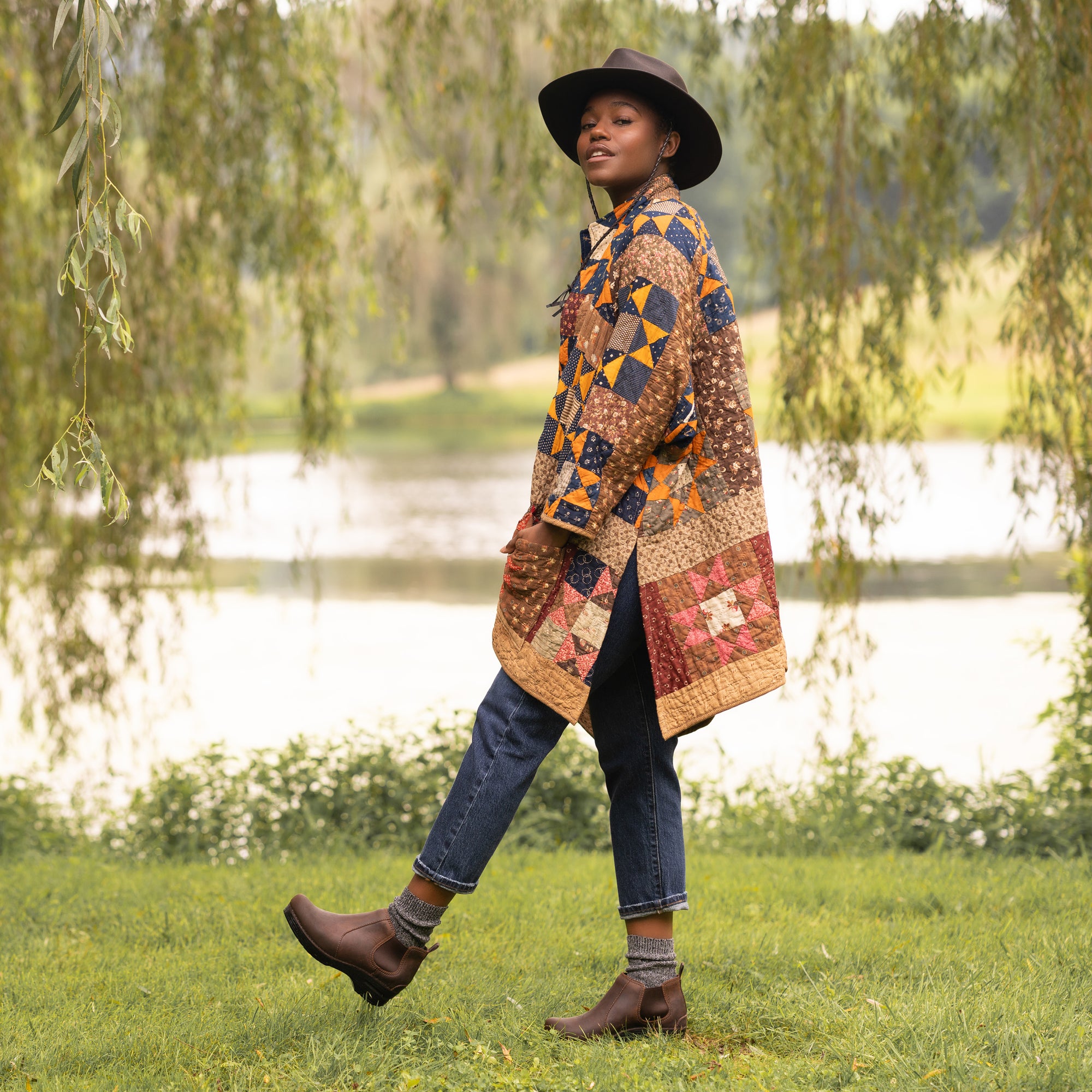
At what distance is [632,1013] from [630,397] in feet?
3.77

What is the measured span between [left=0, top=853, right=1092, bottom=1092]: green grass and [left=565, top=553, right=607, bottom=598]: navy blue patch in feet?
2.71

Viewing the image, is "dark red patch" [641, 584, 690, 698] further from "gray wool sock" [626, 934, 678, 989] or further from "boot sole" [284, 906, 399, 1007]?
"boot sole" [284, 906, 399, 1007]

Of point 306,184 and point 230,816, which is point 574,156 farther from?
point 230,816

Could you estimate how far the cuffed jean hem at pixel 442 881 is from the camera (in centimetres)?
223

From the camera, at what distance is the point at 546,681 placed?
7.40 ft

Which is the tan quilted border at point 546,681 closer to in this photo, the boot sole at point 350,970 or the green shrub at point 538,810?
the boot sole at point 350,970

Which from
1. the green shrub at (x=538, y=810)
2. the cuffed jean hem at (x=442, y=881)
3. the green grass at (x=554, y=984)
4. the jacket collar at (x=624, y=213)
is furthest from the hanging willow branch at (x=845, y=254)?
the cuffed jean hem at (x=442, y=881)

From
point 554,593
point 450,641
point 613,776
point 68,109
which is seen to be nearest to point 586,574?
point 554,593

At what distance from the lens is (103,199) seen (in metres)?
2.16

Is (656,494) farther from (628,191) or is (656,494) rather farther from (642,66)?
(642,66)

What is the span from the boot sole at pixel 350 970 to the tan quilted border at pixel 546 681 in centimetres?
57

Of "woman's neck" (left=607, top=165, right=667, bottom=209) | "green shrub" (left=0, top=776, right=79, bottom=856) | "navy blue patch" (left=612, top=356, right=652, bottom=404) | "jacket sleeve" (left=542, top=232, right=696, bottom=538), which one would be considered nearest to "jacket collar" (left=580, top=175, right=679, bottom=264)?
"woman's neck" (left=607, top=165, right=667, bottom=209)

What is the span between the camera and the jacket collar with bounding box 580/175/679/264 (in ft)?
7.74

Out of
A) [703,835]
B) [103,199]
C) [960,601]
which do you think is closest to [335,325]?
[703,835]
